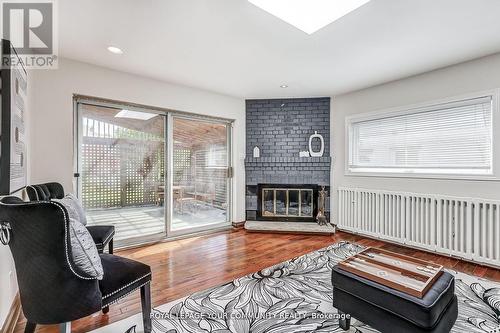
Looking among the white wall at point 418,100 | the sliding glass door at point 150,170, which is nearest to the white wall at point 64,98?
the sliding glass door at point 150,170

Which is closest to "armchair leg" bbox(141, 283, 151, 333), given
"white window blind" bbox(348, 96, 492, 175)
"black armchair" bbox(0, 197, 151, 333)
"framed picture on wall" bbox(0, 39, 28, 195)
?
"black armchair" bbox(0, 197, 151, 333)

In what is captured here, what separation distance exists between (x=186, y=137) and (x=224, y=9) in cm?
241

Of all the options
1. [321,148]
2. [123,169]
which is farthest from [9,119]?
[321,148]

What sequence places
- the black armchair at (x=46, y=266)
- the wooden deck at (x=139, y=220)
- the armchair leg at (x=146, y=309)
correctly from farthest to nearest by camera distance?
the wooden deck at (x=139, y=220), the armchair leg at (x=146, y=309), the black armchair at (x=46, y=266)

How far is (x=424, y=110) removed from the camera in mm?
3305

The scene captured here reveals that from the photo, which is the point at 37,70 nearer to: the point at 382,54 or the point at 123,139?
the point at 123,139

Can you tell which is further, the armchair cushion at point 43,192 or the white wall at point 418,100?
the white wall at point 418,100

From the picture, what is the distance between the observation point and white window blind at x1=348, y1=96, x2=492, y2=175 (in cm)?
289

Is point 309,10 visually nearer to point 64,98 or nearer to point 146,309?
point 146,309

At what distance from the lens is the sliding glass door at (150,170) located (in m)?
3.19

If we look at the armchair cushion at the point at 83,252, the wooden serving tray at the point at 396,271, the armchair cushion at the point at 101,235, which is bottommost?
the wooden serving tray at the point at 396,271

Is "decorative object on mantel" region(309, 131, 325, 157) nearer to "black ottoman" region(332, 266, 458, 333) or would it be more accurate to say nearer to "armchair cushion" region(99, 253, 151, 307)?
"black ottoman" region(332, 266, 458, 333)

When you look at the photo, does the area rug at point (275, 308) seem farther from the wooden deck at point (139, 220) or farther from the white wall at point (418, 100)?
the wooden deck at point (139, 220)

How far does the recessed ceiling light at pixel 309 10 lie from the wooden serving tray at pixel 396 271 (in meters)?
1.99
